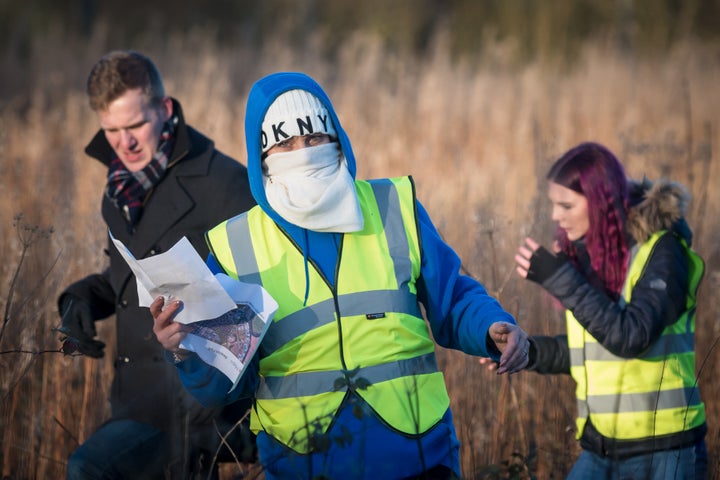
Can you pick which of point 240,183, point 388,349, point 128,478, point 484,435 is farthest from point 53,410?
point 388,349

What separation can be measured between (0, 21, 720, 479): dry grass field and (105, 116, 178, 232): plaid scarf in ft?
0.91

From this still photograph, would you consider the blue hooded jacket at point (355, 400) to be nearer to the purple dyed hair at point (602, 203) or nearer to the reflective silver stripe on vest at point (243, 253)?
the reflective silver stripe on vest at point (243, 253)

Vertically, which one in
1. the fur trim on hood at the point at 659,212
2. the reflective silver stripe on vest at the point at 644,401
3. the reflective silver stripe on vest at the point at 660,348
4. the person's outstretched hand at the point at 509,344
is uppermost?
the fur trim on hood at the point at 659,212

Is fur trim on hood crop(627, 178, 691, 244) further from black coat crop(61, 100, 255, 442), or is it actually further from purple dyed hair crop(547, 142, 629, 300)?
black coat crop(61, 100, 255, 442)

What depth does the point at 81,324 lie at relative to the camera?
3.33 metres

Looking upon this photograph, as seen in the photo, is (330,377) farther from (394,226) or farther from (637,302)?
(637,302)

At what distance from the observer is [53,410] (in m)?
3.97

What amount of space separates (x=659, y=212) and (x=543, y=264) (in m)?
0.43

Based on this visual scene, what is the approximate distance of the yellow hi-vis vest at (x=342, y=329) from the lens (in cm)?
241

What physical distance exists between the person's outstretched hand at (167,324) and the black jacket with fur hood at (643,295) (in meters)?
1.42

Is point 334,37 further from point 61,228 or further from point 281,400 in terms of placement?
point 281,400

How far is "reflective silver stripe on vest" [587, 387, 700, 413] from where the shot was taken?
3045 mm

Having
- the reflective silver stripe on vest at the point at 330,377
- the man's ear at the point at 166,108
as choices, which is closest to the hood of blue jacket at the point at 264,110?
the reflective silver stripe on vest at the point at 330,377

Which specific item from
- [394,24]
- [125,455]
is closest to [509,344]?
[125,455]
